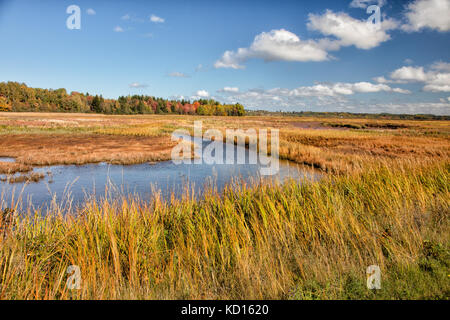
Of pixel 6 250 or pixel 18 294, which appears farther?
pixel 6 250

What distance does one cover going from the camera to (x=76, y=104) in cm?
11944

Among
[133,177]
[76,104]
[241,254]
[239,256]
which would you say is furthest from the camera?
[76,104]

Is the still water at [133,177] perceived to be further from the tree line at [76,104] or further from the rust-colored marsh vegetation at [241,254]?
the tree line at [76,104]

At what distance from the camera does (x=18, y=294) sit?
3.09 meters

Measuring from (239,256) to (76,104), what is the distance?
453 ft

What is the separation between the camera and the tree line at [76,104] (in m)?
105

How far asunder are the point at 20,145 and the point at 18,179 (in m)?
17.4

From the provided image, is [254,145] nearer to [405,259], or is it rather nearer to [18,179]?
[18,179]

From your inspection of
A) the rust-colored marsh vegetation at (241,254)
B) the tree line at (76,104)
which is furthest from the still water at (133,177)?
the tree line at (76,104)

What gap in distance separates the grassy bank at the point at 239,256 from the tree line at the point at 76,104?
5032 inches

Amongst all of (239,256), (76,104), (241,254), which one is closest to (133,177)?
(241,254)

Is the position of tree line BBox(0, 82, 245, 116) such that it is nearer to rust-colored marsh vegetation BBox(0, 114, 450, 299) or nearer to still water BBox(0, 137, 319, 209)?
still water BBox(0, 137, 319, 209)

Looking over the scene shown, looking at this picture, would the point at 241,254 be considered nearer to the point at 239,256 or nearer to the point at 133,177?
the point at 239,256

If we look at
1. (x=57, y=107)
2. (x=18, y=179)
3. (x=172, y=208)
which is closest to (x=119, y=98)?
(x=57, y=107)
